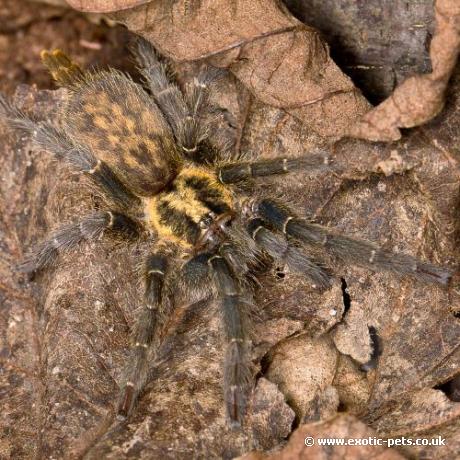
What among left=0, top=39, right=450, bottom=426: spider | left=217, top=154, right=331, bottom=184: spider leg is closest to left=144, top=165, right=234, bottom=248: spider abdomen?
left=0, top=39, right=450, bottom=426: spider

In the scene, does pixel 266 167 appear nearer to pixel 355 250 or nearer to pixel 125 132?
pixel 355 250

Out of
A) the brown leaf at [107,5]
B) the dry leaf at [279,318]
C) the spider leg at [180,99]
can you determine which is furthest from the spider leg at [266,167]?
the brown leaf at [107,5]

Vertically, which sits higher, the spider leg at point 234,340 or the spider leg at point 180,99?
the spider leg at point 180,99

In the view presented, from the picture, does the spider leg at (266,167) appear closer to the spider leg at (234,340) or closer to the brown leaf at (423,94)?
the brown leaf at (423,94)

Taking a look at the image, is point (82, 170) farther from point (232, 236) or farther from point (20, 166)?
point (232, 236)

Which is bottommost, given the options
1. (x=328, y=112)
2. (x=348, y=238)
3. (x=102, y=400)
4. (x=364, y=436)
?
(x=102, y=400)

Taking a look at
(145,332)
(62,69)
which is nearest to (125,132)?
(62,69)

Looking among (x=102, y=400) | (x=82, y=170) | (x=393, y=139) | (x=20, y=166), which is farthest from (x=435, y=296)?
(x=20, y=166)
